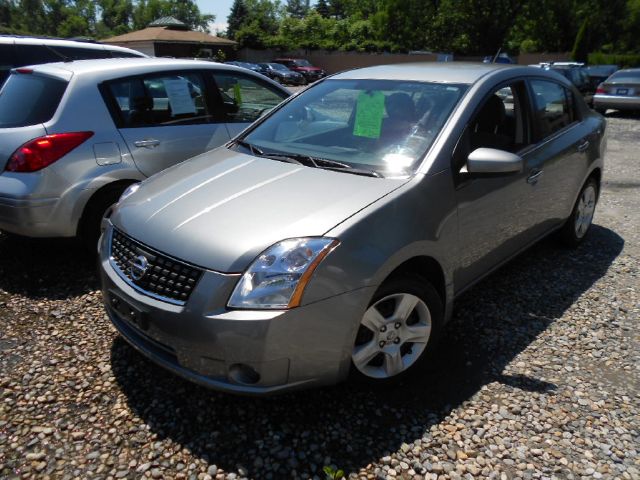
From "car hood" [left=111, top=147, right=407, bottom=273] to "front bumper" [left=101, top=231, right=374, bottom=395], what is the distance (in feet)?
0.58

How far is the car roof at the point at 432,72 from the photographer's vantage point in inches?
136

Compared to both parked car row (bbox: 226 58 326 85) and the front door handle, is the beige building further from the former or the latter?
the front door handle

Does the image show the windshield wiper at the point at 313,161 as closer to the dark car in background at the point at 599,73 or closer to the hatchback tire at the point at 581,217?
the hatchback tire at the point at 581,217

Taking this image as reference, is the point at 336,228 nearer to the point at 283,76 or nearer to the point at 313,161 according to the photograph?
the point at 313,161

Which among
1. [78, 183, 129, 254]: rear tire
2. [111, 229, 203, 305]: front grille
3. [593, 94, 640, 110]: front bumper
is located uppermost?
[111, 229, 203, 305]: front grille

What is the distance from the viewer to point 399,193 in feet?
8.80

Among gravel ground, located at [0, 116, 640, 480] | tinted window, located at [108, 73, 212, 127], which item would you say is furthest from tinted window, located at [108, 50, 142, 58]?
gravel ground, located at [0, 116, 640, 480]

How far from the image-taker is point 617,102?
1512 centimetres

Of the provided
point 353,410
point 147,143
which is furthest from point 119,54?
point 353,410

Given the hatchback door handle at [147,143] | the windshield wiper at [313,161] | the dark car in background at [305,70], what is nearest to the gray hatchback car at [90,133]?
the hatchback door handle at [147,143]

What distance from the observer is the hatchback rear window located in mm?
4070

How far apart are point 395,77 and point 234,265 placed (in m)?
2.00

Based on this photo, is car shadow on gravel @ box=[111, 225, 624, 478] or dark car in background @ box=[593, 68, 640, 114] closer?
car shadow on gravel @ box=[111, 225, 624, 478]

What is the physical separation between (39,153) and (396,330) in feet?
9.58
